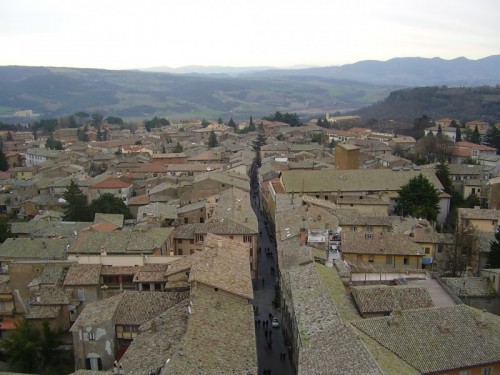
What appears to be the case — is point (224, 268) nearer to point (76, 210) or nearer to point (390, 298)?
point (390, 298)

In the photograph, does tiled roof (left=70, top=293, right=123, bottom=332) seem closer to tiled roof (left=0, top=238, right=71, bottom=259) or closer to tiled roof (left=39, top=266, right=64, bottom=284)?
tiled roof (left=39, top=266, right=64, bottom=284)

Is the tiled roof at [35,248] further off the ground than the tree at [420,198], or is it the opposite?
the tree at [420,198]

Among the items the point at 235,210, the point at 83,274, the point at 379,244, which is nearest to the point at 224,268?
the point at 83,274

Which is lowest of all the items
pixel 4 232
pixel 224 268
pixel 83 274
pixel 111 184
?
pixel 4 232

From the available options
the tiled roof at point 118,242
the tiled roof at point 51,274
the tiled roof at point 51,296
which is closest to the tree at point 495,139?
the tiled roof at point 118,242

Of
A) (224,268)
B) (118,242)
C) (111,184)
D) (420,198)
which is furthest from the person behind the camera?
(111,184)

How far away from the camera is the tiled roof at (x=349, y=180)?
53062 mm

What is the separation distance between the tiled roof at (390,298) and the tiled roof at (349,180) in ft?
85.6

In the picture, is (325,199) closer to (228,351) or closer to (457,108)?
(228,351)

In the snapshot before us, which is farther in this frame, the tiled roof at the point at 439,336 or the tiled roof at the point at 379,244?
the tiled roof at the point at 379,244

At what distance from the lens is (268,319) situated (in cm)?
3347

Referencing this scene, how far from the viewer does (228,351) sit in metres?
22.9

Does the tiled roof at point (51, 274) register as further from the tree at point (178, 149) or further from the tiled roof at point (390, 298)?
the tree at point (178, 149)

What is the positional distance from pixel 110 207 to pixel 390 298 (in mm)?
32740
